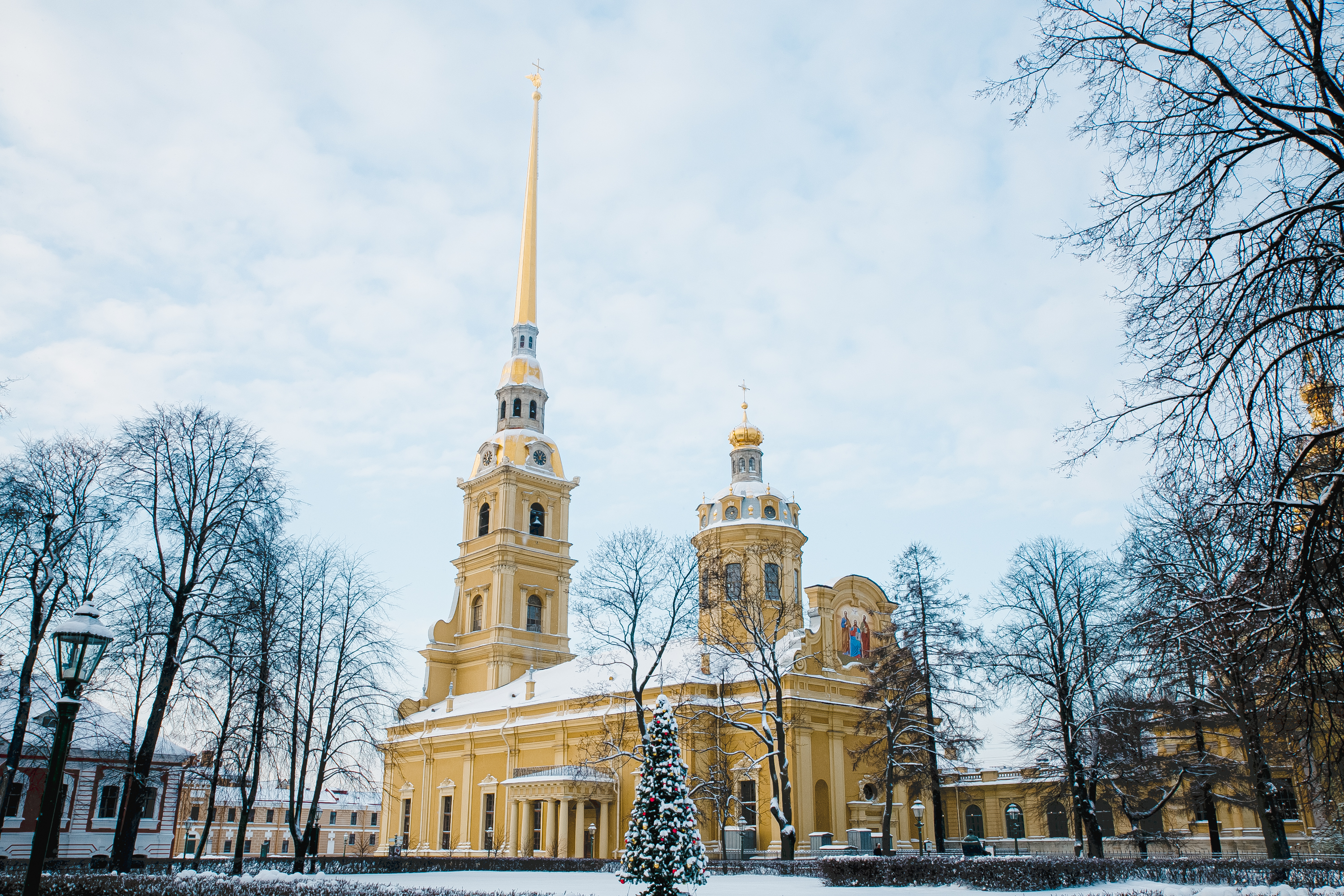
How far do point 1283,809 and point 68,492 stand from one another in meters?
36.5

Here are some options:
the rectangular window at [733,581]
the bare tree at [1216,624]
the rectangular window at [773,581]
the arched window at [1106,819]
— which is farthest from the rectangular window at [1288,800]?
the rectangular window at [773,581]

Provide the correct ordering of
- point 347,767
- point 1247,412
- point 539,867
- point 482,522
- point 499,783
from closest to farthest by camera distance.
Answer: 1. point 1247,412
2. point 347,767
3. point 539,867
4. point 499,783
5. point 482,522

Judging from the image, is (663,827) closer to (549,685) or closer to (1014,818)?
(549,685)

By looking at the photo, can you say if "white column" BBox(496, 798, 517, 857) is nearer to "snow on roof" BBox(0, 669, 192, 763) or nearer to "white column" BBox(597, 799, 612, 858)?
"white column" BBox(597, 799, 612, 858)

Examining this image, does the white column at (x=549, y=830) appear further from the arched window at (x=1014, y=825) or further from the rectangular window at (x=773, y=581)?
the arched window at (x=1014, y=825)

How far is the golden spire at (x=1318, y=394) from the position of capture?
25.4ft

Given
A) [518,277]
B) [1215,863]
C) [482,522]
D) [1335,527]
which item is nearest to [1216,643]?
[1215,863]

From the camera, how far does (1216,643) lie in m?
17.0

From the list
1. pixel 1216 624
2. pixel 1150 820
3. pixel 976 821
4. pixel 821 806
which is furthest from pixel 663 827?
pixel 976 821

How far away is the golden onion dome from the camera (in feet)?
154

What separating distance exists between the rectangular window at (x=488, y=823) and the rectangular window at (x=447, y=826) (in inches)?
88.9

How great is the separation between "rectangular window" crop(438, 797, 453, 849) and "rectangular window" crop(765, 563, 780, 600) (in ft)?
61.4

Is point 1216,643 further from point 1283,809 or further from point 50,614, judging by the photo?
point 50,614

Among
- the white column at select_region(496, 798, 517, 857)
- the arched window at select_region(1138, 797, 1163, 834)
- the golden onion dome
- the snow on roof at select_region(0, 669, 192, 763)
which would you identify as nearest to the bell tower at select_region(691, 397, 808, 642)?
the golden onion dome
